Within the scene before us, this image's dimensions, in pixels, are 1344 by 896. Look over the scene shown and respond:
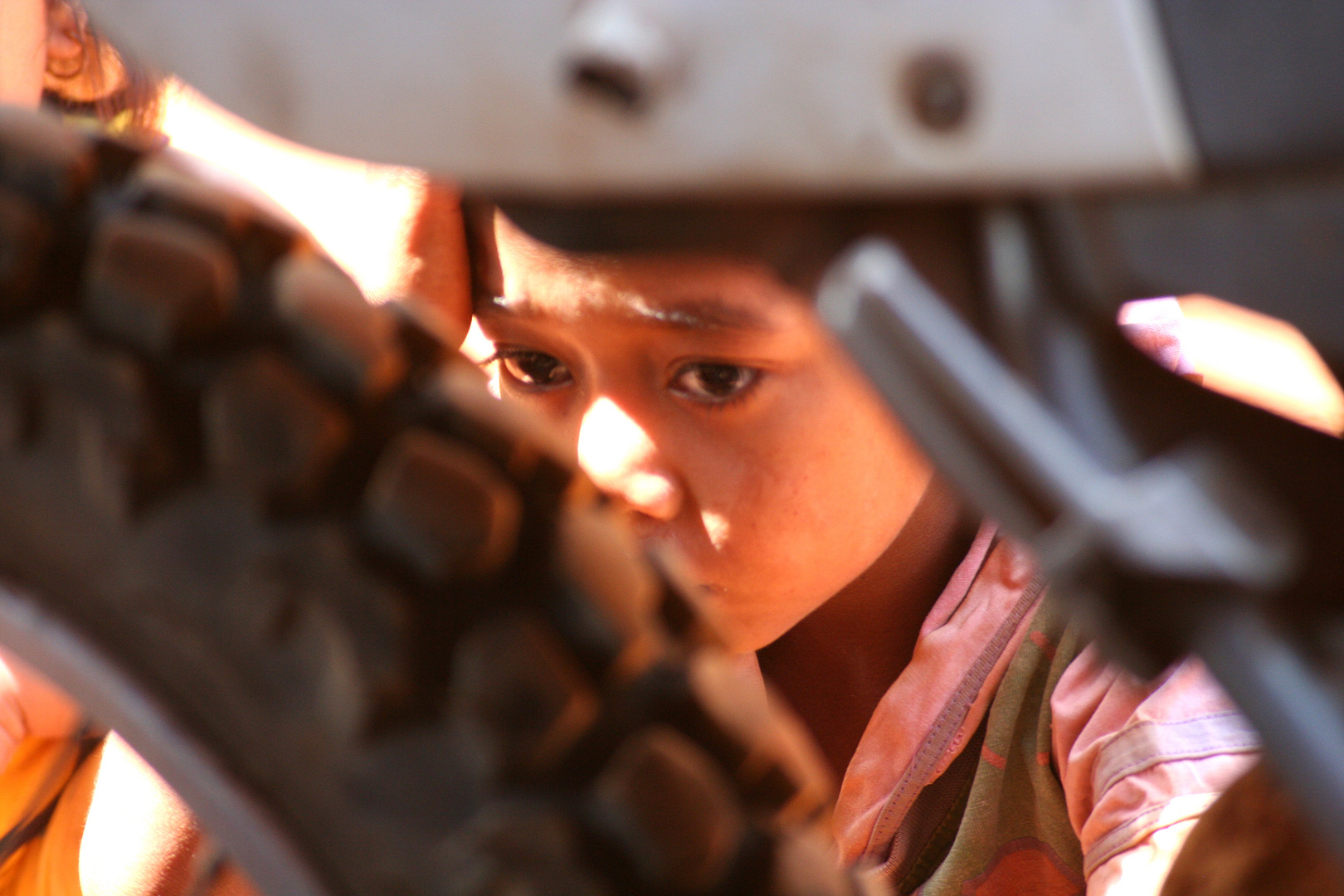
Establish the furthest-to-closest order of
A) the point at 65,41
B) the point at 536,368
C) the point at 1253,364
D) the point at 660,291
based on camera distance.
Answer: the point at 1253,364, the point at 65,41, the point at 536,368, the point at 660,291

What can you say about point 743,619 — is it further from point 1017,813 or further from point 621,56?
point 621,56

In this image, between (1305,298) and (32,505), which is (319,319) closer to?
(32,505)

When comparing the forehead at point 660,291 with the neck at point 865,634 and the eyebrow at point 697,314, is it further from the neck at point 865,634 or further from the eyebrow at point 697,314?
the neck at point 865,634

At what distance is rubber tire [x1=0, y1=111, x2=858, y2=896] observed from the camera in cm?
23

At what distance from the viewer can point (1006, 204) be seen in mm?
249

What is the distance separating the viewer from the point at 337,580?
0.23m

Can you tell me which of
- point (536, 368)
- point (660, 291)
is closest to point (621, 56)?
point (660, 291)

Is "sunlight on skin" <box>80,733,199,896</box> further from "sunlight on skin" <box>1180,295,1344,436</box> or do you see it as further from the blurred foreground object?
"sunlight on skin" <box>1180,295,1344,436</box>

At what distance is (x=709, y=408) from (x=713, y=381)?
13 millimetres

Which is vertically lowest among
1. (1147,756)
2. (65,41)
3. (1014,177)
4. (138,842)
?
(1147,756)

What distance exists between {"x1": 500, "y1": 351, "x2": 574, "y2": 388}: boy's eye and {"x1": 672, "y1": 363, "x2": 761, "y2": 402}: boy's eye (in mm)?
67

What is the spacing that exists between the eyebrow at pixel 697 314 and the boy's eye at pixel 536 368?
0.09 m

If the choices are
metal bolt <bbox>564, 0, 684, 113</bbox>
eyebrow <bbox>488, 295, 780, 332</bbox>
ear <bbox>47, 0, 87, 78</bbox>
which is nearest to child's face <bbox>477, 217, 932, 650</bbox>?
eyebrow <bbox>488, 295, 780, 332</bbox>

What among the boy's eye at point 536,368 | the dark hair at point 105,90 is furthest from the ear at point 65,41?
the boy's eye at point 536,368
